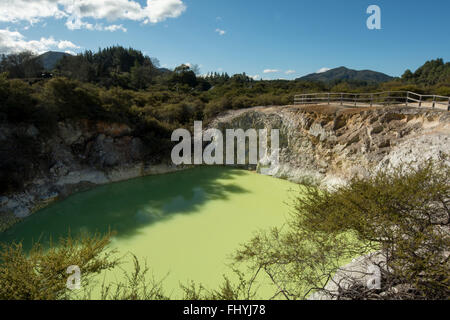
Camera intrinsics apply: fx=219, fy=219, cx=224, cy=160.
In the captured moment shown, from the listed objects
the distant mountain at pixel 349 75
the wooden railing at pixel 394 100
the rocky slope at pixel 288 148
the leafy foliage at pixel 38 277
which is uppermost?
the distant mountain at pixel 349 75

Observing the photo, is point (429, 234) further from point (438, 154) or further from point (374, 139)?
point (374, 139)

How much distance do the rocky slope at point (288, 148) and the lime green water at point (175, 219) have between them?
110 cm

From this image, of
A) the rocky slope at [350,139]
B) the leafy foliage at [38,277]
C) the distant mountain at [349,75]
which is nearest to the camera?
the leafy foliage at [38,277]

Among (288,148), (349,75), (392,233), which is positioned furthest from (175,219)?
(349,75)

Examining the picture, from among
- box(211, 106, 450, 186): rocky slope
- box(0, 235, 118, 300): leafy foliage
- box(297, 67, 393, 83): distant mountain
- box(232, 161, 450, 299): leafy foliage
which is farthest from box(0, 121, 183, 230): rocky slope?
box(297, 67, 393, 83): distant mountain

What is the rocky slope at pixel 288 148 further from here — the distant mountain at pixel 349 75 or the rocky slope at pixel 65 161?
the distant mountain at pixel 349 75

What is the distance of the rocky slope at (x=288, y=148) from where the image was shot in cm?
1010

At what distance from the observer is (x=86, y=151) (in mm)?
13922

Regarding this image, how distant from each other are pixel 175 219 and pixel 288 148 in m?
9.28

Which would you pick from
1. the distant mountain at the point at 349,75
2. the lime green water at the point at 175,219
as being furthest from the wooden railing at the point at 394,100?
the distant mountain at the point at 349,75

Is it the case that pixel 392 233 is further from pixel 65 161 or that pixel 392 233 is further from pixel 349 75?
pixel 349 75

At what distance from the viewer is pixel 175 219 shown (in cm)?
972
